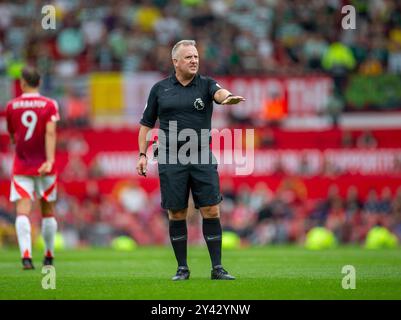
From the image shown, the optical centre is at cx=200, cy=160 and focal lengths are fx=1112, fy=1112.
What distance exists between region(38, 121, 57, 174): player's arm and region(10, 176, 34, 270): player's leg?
32 cm

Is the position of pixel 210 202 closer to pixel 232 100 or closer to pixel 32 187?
pixel 232 100

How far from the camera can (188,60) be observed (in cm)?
1177

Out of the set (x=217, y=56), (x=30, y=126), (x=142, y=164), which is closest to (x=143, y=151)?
(x=142, y=164)

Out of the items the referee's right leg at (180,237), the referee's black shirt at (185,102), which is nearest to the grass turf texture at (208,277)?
the referee's right leg at (180,237)

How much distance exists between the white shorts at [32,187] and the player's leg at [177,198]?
2.74 meters

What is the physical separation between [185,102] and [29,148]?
3125mm

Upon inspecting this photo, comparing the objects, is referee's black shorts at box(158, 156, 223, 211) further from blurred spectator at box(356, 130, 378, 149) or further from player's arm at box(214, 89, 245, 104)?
blurred spectator at box(356, 130, 378, 149)

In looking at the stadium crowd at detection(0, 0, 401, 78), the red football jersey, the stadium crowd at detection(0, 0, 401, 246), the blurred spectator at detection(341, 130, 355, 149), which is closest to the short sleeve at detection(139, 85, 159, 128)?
the red football jersey

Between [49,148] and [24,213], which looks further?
[24,213]

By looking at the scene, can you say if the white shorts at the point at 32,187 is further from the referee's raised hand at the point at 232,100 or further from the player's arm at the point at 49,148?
the referee's raised hand at the point at 232,100

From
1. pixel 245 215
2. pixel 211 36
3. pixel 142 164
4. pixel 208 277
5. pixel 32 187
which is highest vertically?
pixel 211 36

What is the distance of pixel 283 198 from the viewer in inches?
972

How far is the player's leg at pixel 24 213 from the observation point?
14016 millimetres

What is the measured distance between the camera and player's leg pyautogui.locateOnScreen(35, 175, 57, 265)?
1428cm
